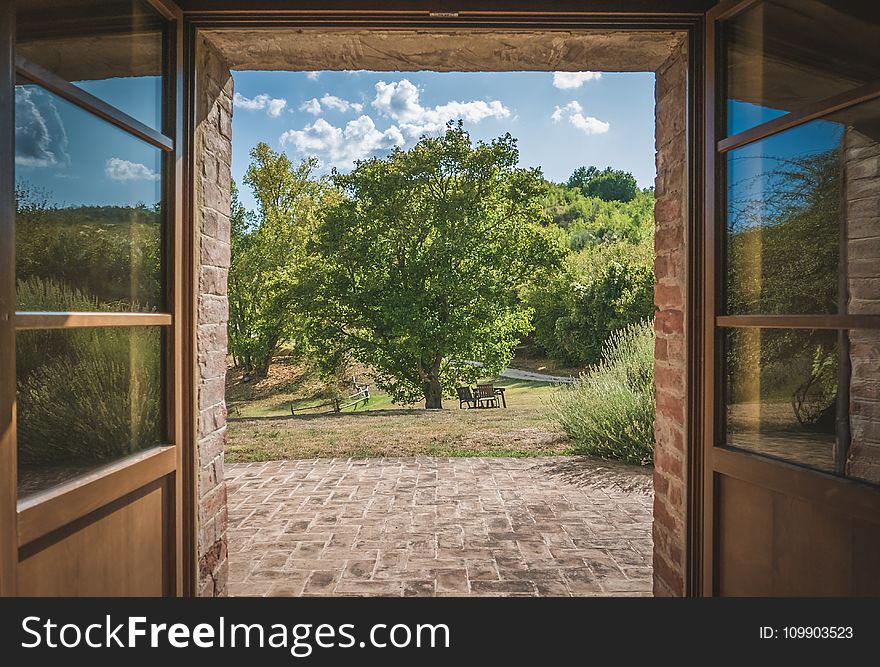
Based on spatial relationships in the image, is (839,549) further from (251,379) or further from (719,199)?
(251,379)

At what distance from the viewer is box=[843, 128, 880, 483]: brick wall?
164 cm

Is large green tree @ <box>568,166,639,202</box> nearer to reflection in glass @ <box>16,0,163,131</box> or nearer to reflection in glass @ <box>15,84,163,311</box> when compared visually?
reflection in glass @ <box>16,0,163,131</box>

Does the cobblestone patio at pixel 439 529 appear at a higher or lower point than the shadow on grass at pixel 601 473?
lower

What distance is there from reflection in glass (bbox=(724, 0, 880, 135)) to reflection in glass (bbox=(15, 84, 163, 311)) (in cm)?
218

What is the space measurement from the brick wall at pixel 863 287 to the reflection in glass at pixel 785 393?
2.2 inches

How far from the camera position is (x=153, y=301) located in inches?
83.8

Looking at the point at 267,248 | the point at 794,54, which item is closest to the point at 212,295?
the point at 794,54

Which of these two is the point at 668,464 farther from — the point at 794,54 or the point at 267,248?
the point at 267,248

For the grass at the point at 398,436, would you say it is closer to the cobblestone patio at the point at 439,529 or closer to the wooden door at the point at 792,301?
the cobblestone patio at the point at 439,529
